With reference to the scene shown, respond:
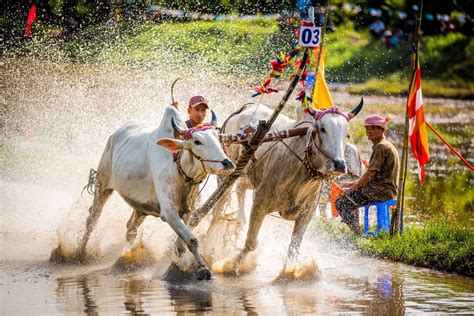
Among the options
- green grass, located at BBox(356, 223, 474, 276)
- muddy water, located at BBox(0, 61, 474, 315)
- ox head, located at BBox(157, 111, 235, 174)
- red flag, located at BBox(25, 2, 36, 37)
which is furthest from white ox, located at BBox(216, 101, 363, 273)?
red flag, located at BBox(25, 2, 36, 37)

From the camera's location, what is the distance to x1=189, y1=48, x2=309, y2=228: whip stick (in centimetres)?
968

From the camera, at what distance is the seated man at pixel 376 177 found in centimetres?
1254

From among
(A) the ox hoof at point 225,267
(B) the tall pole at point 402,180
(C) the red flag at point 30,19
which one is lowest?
(A) the ox hoof at point 225,267

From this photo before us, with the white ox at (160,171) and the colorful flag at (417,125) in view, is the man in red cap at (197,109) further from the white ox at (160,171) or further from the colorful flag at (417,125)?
the colorful flag at (417,125)

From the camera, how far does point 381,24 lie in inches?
1211

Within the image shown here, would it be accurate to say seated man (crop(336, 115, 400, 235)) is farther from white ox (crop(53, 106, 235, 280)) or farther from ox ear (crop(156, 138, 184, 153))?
ox ear (crop(156, 138, 184, 153))

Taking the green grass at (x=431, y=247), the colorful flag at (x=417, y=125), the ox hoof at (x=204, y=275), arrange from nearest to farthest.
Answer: the ox hoof at (x=204, y=275) → the green grass at (x=431, y=247) → the colorful flag at (x=417, y=125)

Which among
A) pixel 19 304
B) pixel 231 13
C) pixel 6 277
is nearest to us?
pixel 19 304

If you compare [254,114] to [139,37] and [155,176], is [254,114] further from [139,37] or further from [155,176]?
[139,37]

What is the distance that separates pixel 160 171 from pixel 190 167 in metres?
0.42

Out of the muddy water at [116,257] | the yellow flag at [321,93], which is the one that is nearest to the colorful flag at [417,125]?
the yellow flag at [321,93]

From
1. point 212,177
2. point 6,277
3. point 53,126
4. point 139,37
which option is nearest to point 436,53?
point 139,37

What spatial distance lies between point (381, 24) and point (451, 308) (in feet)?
72.9

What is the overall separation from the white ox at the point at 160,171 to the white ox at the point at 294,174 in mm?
657
